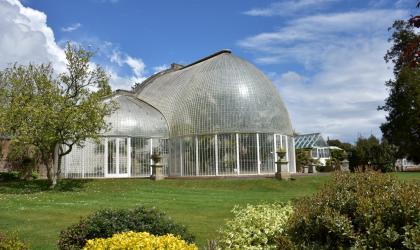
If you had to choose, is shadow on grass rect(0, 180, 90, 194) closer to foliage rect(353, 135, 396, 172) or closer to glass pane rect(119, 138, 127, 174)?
glass pane rect(119, 138, 127, 174)

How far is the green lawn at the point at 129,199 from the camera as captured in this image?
43.4 ft

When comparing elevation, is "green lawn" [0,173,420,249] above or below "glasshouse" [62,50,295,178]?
below

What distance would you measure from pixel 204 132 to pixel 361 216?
28.2 m

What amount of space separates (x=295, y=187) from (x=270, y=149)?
7193 mm

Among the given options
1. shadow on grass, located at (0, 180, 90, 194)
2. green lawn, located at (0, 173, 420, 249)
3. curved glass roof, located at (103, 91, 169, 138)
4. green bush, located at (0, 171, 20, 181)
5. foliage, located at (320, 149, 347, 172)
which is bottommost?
green lawn, located at (0, 173, 420, 249)

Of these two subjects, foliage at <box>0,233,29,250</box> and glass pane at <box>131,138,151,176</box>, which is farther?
glass pane at <box>131,138,151,176</box>

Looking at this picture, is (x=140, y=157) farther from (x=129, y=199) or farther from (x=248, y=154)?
(x=129, y=199)

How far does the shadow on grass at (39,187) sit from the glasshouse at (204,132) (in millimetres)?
4201

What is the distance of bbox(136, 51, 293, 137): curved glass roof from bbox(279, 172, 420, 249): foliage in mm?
26530

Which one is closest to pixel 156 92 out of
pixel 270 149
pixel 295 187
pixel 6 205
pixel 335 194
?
pixel 270 149

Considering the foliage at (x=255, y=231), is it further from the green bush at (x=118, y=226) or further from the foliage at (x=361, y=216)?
the foliage at (x=361, y=216)

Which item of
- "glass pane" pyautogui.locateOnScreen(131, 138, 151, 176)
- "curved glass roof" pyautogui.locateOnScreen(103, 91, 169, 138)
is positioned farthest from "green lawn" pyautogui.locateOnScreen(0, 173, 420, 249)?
"curved glass roof" pyautogui.locateOnScreen(103, 91, 169, 138)

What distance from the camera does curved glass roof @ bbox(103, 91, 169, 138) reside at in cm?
3431

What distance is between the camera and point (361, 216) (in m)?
4.92
